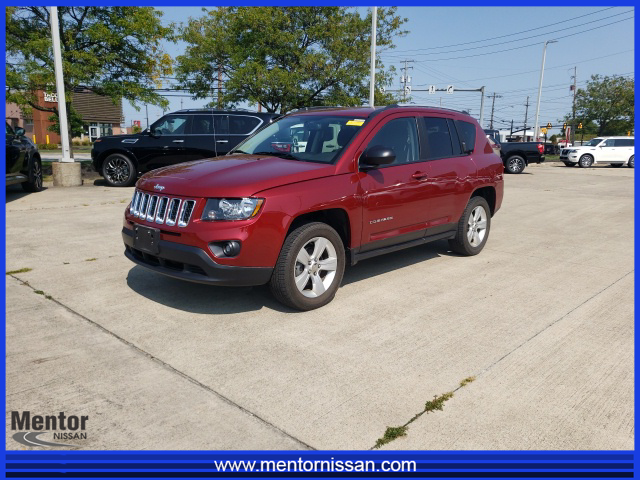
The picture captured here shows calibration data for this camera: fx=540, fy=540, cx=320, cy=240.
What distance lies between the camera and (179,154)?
12.5 meters

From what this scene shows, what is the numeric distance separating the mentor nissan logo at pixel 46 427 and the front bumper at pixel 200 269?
4.80 ft

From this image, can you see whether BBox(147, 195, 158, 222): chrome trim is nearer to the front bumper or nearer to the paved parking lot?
the front bumper

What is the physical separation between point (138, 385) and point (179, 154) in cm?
992

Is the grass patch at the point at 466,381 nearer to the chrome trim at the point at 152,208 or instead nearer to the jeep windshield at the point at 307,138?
the jeep windshield at the point at 307,138

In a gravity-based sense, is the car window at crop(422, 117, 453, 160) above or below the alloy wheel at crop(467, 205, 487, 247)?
above

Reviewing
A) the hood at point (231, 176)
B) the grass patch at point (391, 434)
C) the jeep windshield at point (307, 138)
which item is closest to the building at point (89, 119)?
the jeep windshield at point (307, 138)

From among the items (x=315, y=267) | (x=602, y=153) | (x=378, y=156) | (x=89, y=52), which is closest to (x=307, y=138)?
(x=378, y=156)

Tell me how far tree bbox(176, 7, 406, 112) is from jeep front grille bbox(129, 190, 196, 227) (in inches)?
642

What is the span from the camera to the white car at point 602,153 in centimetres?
2802

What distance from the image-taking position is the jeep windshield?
4973 mm

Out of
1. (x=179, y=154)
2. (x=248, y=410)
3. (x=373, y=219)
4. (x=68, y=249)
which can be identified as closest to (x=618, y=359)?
(x=373, y=219)

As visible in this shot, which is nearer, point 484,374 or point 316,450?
point 316,450

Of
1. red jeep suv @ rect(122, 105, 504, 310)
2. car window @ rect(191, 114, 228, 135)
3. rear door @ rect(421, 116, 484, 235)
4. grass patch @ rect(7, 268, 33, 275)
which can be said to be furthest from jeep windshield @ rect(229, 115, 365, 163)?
car window @ rect(191, 114, 228, 135)
